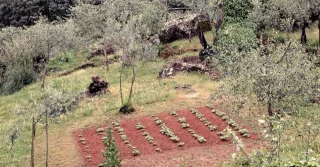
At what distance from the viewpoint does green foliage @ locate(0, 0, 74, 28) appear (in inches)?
2788

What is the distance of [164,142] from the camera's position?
22344mm

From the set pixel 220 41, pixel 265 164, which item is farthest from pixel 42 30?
pixel 265 164

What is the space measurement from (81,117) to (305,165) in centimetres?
2118

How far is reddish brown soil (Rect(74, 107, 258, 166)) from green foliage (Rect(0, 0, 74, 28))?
5013 cm

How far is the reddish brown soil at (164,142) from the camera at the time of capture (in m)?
20.1

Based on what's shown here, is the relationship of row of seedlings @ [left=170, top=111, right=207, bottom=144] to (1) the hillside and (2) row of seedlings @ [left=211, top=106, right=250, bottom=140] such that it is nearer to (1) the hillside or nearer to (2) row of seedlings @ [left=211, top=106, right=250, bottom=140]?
(1) the hillside

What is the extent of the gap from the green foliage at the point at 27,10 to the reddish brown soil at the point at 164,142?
50127mm

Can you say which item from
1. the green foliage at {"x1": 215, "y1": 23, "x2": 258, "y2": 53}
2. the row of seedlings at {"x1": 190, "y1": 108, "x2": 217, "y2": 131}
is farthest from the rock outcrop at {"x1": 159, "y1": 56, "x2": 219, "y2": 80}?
the row of seedlings at {"x1": 190, "y1": 108, "x2": 217, "y2": 131}

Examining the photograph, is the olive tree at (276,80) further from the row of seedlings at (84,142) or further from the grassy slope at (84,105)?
the grassy slope at (84,105)

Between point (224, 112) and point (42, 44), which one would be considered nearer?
point (224, 112)

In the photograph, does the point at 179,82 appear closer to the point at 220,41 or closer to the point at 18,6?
the point at 220,41

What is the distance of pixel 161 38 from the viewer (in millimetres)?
48094

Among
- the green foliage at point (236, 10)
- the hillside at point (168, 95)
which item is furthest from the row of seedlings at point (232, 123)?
the green foliage at point (236, 10)

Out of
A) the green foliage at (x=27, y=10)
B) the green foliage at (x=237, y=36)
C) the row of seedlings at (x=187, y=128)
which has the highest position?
the green foliage at (x=237, y=36)
